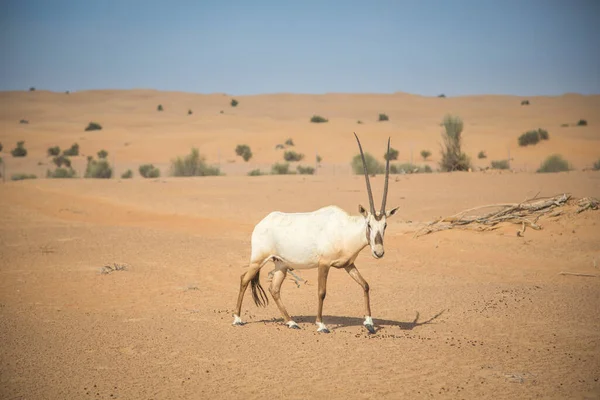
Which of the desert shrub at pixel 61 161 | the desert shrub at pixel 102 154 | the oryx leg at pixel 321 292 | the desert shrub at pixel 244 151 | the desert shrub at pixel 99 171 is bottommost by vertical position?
the oryx leg at pixel 321 292

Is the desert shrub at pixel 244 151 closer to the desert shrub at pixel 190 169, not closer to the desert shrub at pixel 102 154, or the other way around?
the desert shrub at pixel 102 154

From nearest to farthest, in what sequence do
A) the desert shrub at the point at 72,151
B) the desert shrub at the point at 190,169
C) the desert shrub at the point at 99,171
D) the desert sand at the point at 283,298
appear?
1. the desert sand at the point at 283,298
2. the desert shrub at the point at 99,171
3. the desert shrub at the point at 190,169
4. the desert shrub at the point at 72,151

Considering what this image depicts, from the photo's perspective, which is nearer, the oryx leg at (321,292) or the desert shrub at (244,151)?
the oryx leg at (321,292)

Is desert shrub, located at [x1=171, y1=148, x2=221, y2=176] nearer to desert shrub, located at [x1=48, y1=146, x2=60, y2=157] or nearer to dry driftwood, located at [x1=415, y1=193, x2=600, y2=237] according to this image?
desert shrub, located at [x1=48, y1=146, x2=60, y2=157]

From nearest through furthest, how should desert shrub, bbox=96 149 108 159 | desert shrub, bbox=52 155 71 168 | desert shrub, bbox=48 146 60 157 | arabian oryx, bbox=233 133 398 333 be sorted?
arabian oryx, bbox=233 133 398 333
desert shrub, bbox=52 155 71 168
desert shrub, bbox=96 149 108 159
desert shrub, bbox=48 146 60 157

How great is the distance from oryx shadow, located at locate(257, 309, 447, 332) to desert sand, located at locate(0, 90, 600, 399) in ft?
0.20

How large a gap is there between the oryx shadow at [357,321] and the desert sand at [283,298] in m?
0.06

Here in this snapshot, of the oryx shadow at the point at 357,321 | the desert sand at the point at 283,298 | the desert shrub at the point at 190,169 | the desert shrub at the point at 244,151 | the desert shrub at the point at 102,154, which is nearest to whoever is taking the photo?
the desert sand at the point at 283,298

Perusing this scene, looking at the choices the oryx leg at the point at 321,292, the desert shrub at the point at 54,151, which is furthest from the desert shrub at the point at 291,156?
the oryx leg at the point at 321,292

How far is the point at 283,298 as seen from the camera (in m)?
11.4

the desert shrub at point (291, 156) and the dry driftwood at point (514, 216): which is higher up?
the desert shrub at point (291, 156)

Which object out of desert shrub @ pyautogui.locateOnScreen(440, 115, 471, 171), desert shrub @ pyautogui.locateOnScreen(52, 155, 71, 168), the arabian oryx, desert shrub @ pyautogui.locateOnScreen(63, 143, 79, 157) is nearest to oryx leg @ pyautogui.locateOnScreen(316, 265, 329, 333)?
the arabian oryx

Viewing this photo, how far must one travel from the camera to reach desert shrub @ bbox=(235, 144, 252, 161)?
52.2 metres

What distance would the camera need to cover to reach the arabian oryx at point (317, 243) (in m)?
8.47
